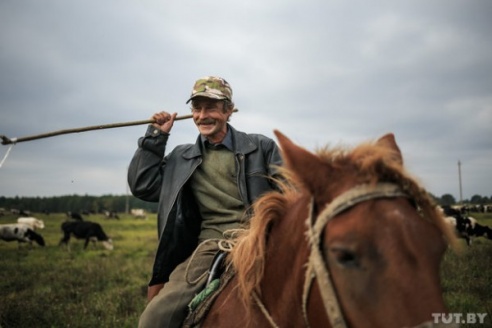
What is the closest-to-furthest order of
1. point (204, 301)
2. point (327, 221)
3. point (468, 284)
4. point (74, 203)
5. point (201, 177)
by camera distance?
point (327, 221), point (204, 301), point (201, 177), point (468, 284), point (74, 203)

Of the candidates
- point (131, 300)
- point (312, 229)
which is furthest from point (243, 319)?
point (131, 300)

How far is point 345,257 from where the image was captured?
1.58 m

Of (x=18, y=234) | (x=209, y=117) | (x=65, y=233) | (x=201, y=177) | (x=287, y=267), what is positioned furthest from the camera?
(x=65, y=233)

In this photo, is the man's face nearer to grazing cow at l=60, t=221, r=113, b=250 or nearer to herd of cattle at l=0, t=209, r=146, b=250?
herd of cattle at l=0, t=209, r=146, b=250

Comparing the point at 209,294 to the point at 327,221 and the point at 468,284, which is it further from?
the point at 468,284

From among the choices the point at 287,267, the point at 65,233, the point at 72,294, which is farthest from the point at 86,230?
the point at 287,267

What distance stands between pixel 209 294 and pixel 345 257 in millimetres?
1451

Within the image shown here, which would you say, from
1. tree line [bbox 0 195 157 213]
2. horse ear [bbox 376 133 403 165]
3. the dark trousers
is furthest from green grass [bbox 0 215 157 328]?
tree line [bbox 0 195 157 213]

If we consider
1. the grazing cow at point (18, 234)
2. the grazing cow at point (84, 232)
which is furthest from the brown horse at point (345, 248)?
the grazing cow at point (18, 234)

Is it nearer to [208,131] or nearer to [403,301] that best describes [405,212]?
[403,301]

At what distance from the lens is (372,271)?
1498 mm

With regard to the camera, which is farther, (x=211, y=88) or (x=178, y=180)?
(x=211, y=88)

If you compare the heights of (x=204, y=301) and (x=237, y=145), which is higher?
(x=237, y=145)

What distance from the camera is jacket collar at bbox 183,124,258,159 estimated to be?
3.67 meters
